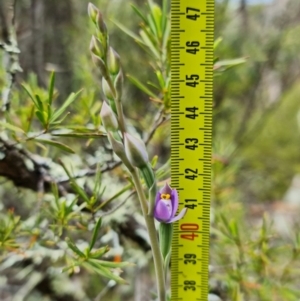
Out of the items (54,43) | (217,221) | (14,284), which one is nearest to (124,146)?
(217,221)

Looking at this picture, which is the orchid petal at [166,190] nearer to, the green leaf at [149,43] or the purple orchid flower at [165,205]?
the purple orchid flower at [165,205]

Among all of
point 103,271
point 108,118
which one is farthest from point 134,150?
point 103,271

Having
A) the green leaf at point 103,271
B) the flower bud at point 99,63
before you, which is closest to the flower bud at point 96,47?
the flower bud at point 99,63

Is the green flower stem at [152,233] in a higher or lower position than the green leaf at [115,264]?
higher

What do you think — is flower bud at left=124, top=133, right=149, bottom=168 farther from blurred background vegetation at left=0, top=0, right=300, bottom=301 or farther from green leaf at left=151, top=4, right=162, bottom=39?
green leaf at left=151, top=4, right=162, bottom=39

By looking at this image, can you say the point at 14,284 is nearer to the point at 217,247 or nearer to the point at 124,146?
the point at 217,247

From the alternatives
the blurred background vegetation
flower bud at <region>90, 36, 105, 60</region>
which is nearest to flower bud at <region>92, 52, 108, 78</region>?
flower bud at <region>90, 36, 105, 60</region>
